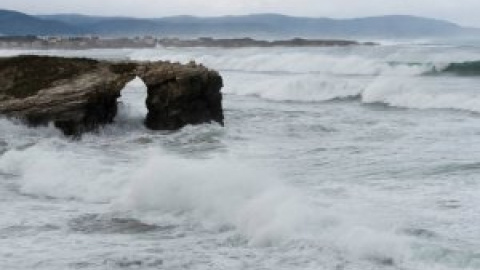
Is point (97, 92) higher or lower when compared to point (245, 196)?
higher

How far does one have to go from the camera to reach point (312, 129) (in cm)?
2020

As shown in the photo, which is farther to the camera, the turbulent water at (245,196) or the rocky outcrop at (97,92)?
the rocky outcrop at (97,92)

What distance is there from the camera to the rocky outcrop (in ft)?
62.0

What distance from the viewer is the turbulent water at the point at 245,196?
27.7ft

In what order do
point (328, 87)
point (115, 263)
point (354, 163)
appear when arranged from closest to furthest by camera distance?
point (115, 263) < point (354, 163) < point (328, 87)

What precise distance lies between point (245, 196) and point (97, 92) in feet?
30.9

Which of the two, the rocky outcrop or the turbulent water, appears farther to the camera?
the rocky outcrop

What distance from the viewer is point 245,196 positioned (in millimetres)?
10453

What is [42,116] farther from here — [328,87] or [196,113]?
[328,87]

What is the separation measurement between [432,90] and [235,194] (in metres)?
22.1

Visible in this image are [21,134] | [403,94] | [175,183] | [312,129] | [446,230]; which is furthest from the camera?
[403,94]

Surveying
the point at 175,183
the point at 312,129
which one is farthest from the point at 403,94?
the point at 175,183

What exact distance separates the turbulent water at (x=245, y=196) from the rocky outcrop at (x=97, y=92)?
1.48 ft

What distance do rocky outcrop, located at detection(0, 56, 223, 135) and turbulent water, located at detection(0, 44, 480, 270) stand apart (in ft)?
1.48
